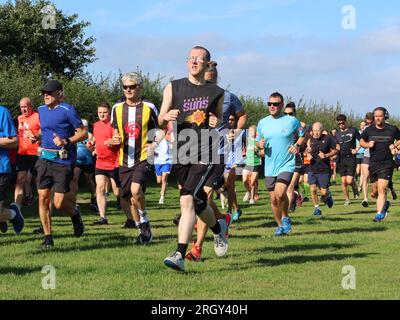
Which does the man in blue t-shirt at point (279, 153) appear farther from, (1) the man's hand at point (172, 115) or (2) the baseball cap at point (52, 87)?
(1) the man's hand at point (172, 115)

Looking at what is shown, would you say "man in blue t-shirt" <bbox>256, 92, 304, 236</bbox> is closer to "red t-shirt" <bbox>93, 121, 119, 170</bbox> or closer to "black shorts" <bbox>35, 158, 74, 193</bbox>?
"red t-shirt" <bbox>93, 121, 119, 170</bbox>

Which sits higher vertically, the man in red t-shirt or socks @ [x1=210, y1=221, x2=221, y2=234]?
the man in red t-shirt

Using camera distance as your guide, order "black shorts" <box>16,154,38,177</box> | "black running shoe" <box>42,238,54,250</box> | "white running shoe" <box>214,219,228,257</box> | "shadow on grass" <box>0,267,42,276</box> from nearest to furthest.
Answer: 1. "shadow on grass" <box>0,267,42,276</box>
2. "white running shoe" <box>214,219,228,257</box>
3. "black running shoe" <box>42,238,54,250</box>
4. "black shorts" <box>16,154,38,177</box>

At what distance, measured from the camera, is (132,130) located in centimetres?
1100

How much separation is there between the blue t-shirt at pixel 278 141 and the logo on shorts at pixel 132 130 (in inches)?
102

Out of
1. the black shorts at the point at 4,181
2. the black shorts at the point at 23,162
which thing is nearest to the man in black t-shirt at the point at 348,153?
the black shorts at the point at 23,162

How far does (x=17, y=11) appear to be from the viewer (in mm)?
39562

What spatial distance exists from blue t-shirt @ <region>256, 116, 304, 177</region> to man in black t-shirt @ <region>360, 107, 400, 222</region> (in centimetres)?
307

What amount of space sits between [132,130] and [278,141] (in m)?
2.78

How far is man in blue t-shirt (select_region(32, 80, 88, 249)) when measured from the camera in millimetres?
10570

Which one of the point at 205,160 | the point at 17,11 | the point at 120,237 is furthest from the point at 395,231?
the point at 17,11

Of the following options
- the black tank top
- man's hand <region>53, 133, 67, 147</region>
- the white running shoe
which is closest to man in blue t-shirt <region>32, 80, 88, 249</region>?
man's hand <region>53, 133, 67, 147</region>

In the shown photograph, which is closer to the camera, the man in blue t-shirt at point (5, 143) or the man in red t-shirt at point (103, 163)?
the man in blue t-shirt at point (5, 143)

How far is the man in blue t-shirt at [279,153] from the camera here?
12414 millimetres
